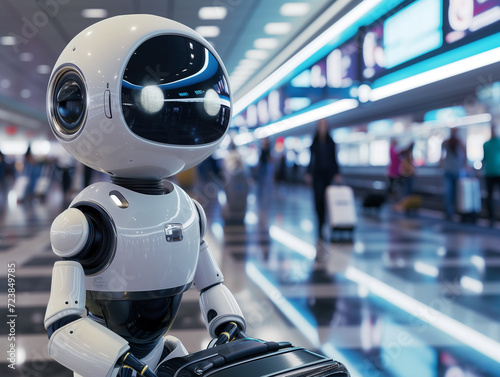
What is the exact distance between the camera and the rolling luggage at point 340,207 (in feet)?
22.6

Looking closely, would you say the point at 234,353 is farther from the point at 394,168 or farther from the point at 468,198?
the point at 394,168

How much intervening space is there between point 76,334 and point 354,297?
306 cm

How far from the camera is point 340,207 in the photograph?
6.95 m

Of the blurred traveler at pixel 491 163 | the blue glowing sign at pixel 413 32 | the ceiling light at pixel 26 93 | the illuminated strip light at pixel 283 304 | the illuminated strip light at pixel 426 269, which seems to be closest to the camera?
the illuminated strip light at pixel 283 304

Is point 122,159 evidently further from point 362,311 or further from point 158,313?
point 362,311

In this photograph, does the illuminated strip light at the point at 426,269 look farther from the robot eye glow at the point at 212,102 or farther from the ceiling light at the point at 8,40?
the ceiling light at the point at 8,40

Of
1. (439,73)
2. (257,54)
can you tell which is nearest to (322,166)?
(439,73)

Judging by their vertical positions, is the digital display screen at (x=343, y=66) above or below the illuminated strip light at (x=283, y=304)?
above

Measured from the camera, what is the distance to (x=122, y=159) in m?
1.51

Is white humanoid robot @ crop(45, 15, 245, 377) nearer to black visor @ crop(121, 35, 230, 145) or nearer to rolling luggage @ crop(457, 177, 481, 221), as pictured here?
black visor @ crop(121, 35, 230, 145)

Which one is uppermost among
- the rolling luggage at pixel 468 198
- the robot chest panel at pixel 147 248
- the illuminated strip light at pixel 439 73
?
the illuminated strip light at pixel 439 73

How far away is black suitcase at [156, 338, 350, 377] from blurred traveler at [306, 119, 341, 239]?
5280 mm

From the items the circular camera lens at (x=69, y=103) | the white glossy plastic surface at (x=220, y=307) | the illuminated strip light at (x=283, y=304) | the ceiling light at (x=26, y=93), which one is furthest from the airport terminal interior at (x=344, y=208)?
the ceiling light at (x=26, y=93)

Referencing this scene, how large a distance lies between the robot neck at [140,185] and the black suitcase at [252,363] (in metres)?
0.54
